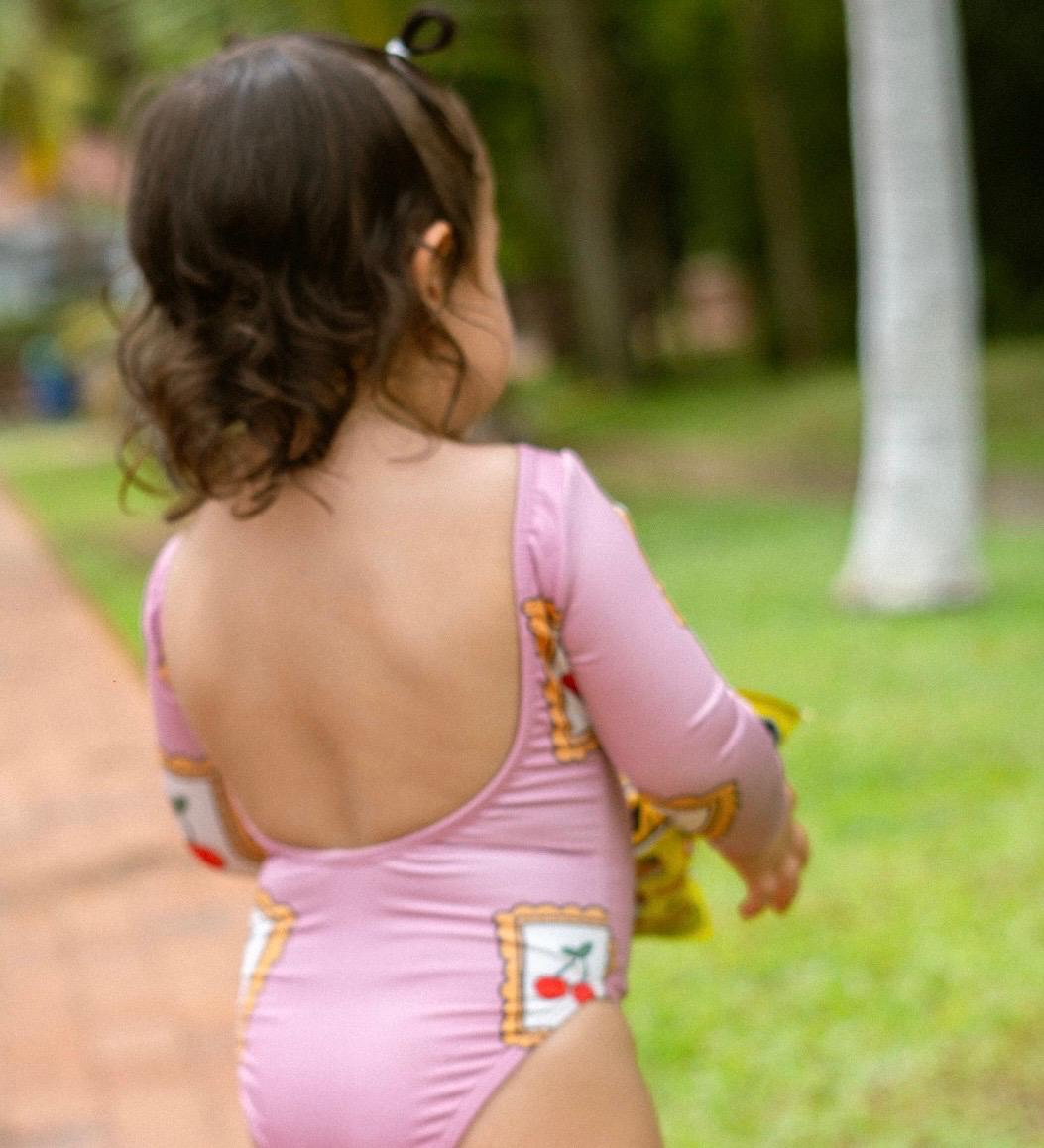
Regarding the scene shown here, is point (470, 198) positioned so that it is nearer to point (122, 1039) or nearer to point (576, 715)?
point (576, 715)

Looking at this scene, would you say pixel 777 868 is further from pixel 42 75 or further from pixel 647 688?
pixel 42 75

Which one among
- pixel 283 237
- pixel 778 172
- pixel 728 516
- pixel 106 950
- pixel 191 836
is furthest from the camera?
pixel 778 172

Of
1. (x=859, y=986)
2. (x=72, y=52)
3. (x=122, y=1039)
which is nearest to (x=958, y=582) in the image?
(x=859, y=986)

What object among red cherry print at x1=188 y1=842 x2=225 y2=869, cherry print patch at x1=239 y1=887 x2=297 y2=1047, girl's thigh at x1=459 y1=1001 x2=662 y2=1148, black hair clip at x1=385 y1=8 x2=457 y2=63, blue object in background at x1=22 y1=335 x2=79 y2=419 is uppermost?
black hair clip at x1=385 y1=8 x2=457 y2=63

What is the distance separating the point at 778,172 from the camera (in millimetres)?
21312

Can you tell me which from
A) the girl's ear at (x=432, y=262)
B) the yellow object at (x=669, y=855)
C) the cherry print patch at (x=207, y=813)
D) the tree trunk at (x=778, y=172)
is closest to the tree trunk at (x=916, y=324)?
the yellow object at (x=669, y=855)

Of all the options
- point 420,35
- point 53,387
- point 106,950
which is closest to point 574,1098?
point 420,35

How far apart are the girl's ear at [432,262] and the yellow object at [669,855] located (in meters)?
0.46

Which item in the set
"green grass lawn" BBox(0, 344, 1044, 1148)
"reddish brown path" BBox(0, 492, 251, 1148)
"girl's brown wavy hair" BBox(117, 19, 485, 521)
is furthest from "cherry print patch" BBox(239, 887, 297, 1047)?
"reddish brown path" BBox(0, 492, 251, 1148)

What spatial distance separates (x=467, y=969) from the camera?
1.46 metres

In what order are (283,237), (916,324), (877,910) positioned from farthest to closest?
(916,324), (877,910), (283,237)

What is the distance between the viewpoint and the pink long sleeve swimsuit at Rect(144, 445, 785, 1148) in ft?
4.72

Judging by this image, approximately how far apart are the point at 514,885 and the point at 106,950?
347cm

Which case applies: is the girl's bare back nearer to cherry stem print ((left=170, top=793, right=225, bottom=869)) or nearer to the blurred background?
cherry stem print ((left=170, top=793, right=225, bottom=869))
